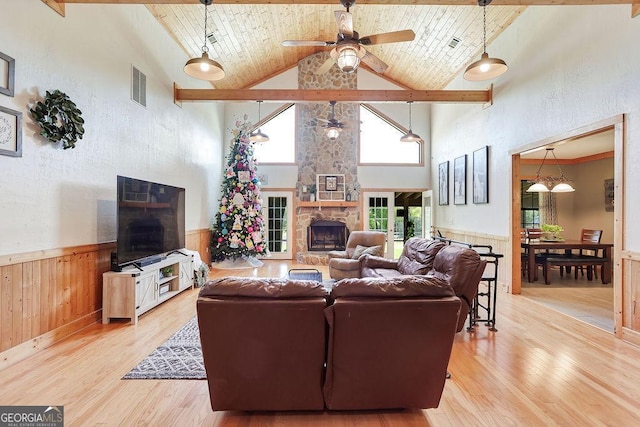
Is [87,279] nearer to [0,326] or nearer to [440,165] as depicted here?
[0,326]

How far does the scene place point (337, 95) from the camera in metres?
5.85

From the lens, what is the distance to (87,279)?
3.62m

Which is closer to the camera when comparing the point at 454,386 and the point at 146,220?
the point at 454,386

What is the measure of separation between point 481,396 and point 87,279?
4017 millimetres

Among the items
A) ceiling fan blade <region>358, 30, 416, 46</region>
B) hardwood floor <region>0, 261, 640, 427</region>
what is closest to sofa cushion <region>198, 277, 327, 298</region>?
hardwood floor <region>0, 261, 640, 427</region>

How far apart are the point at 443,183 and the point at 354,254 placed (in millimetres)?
3526

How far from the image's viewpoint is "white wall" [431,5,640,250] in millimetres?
3297

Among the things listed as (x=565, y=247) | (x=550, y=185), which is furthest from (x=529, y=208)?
(x=565, y=247)

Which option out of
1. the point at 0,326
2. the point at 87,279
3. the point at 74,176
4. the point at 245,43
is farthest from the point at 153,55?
the point at 0,326

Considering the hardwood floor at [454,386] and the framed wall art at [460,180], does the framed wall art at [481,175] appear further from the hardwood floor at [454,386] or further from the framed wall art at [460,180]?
the hardwood floor at [454,386]

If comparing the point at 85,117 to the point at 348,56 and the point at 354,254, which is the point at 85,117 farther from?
the point at 354,254

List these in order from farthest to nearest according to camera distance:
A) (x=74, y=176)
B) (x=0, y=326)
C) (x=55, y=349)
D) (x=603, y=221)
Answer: (x=603, y=221)
(x=74, y=176)
(x=55, y=349)
(x=0, y=326)

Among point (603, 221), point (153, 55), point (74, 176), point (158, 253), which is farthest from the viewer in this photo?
point (603, 221)

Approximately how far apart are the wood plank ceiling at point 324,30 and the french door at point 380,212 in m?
3.03
